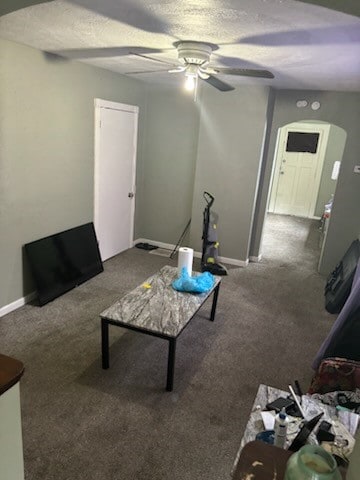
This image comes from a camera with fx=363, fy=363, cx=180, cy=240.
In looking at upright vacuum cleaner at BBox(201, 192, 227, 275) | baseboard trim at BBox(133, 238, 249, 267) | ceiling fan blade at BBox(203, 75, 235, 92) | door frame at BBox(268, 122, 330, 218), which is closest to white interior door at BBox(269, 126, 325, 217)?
door frame at BBox(268, 122, 330, 218)

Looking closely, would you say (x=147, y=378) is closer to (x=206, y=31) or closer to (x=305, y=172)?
(x=206, y=31)

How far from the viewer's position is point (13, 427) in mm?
1244

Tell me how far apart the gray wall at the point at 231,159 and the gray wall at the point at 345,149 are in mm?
360

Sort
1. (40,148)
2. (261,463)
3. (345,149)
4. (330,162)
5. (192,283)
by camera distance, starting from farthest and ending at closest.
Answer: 1. (330,162)
2. (345,149)
3. (40,148)
4. (192,283)
5. (261,463)

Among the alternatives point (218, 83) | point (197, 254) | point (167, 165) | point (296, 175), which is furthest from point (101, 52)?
point (296, 175)

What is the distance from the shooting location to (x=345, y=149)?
189 inches

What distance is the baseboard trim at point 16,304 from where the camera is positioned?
11.8 feet

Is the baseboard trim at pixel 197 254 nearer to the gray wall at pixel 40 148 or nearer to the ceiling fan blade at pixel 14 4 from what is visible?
the gray wall at pixel 40 148

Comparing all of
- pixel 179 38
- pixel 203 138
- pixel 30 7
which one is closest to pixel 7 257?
pixel 30 7

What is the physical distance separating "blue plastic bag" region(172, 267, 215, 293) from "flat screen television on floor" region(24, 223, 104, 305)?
1.46 m

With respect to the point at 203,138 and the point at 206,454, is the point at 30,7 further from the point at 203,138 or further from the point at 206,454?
the point at 203,138

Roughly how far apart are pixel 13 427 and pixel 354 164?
482 cm

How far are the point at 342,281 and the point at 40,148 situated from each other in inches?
145

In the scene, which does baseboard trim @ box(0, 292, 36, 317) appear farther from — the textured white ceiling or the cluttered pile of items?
the cluttered pile of items
